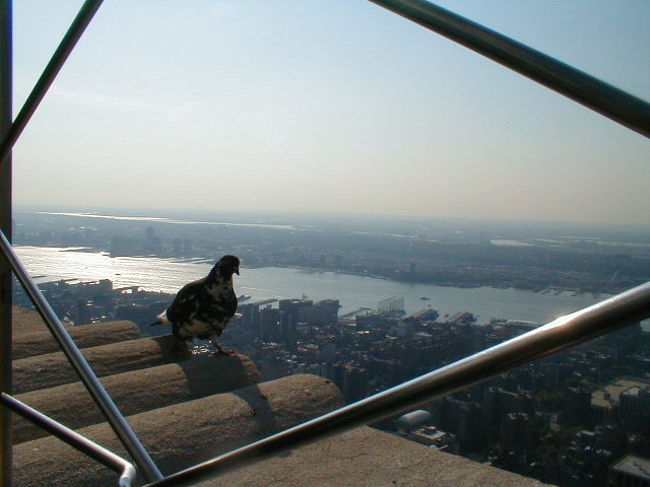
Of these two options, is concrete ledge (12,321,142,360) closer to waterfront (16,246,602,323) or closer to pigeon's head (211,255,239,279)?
waterfront (16,246,602,323)

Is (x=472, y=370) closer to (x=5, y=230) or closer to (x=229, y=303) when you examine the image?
(x=5, y=230)

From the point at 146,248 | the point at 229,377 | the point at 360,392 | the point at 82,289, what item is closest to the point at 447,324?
the point at 360,392

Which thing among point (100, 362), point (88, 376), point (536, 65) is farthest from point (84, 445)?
point (100, 362)

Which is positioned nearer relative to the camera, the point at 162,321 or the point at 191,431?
the point at 191,431

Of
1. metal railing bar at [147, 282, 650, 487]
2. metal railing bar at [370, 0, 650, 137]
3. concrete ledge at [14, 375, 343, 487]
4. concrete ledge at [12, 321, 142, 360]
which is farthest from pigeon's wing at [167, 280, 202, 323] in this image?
metal railing bar at [370, 0, 650, 137]

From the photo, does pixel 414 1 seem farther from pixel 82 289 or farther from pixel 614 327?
pixel 82 289
